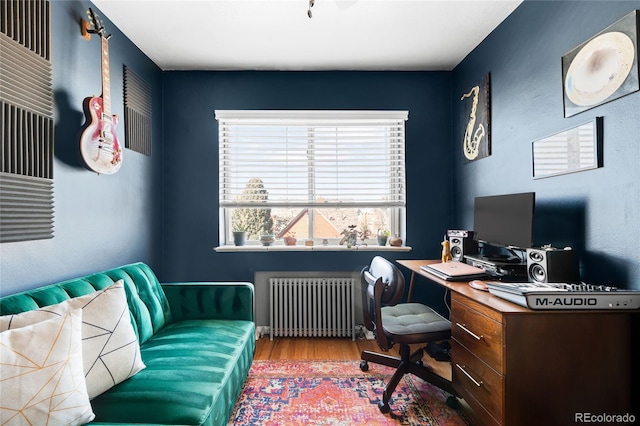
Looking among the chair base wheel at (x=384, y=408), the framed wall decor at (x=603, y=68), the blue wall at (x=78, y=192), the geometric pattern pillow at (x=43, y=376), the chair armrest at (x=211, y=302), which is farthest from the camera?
the chair armrest at (x=211, y=302)

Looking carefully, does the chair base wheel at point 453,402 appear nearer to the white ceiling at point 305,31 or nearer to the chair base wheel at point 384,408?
the chair base wheel at point 384,408

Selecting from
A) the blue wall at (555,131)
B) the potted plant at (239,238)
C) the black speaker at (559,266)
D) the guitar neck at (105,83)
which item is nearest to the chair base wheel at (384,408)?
the black speaker at (559,266)

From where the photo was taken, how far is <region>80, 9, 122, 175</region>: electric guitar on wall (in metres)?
2.01

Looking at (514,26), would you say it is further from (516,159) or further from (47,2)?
(47,2)

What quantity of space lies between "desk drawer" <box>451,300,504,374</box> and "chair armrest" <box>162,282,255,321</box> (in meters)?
1.43

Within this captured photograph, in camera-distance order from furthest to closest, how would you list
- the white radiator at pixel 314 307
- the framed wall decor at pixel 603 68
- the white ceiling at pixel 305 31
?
1. the white radiator at pixel 314 307
2. the white ceiling at pixel 305 31
3. the framed wall decor at pixel 603 68

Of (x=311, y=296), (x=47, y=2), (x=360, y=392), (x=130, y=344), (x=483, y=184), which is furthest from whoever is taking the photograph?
(x=311, y=296)

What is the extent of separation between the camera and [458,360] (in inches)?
76.0

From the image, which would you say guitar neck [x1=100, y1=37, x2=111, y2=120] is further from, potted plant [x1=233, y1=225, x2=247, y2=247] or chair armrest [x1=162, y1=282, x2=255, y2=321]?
potted plant [x1=233, y1=225, x2=247, y2=247]

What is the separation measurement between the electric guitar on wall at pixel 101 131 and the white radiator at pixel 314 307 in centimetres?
174

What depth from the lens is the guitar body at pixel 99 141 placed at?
78.9 inches

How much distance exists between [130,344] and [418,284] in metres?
2.58

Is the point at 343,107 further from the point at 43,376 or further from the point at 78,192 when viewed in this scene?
the point at 43,376

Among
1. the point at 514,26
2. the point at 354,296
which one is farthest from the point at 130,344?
the point at 514,26
